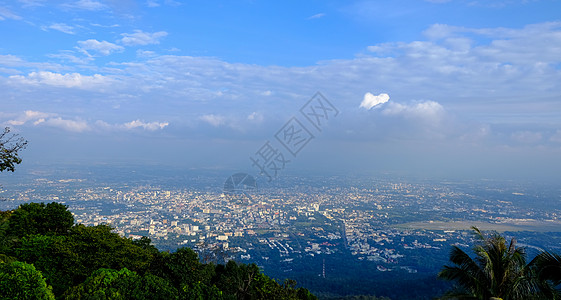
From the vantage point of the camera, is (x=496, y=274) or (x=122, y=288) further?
(x=122, y=288)

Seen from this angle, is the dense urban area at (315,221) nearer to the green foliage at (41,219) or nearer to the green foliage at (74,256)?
the green foliage at (41,219)

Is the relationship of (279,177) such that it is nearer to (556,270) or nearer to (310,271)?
(310,271)

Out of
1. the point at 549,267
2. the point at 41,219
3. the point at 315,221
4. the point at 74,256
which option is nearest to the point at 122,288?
the point at 74,256

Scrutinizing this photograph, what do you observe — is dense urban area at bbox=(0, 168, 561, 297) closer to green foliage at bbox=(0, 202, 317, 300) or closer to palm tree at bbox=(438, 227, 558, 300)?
green foliage at bbox=(0, 202, 317, 300)

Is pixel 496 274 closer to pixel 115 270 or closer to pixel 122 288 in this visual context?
pixel 122 288

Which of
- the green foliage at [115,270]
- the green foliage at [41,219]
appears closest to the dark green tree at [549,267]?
the green foliage at [115,270]

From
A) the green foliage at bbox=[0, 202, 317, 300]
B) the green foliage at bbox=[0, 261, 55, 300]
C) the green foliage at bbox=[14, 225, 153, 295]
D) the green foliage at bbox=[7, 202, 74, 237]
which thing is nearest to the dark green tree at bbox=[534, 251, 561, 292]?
the green foliage at bbox=[0, 202, 317, 300]
